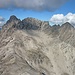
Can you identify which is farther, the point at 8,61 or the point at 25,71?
the point at 8,61

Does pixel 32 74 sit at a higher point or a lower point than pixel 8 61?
lower

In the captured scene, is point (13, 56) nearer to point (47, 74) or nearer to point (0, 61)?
point (0, 61)

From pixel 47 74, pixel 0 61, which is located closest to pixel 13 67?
pixel 0 61

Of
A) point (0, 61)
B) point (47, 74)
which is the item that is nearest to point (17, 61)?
point (0, 61)

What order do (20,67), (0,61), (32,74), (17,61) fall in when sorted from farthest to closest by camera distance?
(0,61) < (17,61) < (20,67) < (32,74)

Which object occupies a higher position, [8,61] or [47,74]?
[8,61]

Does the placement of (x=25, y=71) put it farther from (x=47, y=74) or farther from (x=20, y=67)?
(x=47, y=74)

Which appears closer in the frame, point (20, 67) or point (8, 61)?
point (20, 67)

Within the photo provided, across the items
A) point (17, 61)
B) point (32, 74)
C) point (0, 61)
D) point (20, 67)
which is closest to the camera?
point (32, 74)

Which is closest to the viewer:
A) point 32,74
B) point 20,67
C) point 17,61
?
point 32,74
